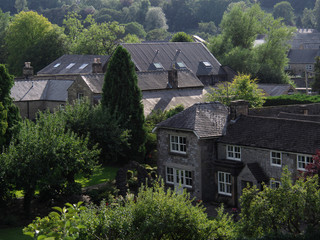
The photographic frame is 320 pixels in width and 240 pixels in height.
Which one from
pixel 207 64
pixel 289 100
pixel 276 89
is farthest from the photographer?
pixel 207 64

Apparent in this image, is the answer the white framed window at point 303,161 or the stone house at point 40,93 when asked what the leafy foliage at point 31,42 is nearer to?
the stone house at point 40,93

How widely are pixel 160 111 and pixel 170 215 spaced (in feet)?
104

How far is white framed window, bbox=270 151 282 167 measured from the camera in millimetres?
35562

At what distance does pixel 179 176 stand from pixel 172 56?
39.4m

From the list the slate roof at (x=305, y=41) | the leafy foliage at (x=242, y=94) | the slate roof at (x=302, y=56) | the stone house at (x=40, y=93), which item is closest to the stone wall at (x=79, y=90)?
the stone house at (x=40, y=93)

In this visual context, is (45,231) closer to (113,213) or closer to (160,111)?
(113,213)

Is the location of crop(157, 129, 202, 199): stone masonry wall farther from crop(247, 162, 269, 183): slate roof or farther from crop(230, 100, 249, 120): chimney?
crop(247, 162, 269, 183): slate roof

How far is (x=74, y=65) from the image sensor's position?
79.2 metres

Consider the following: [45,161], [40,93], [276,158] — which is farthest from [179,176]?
[40,93]

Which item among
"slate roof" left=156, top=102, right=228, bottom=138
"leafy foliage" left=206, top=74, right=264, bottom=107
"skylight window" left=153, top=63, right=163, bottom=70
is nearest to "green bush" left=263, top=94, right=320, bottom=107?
"leafy foliage" left=206, top=74, right=264, bottom=107

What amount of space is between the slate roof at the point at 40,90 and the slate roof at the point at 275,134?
2959 centimetres

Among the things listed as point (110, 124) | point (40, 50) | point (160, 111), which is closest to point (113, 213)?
point (110, 124)

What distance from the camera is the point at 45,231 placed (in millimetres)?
15969

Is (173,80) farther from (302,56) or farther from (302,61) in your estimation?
(302,56)
